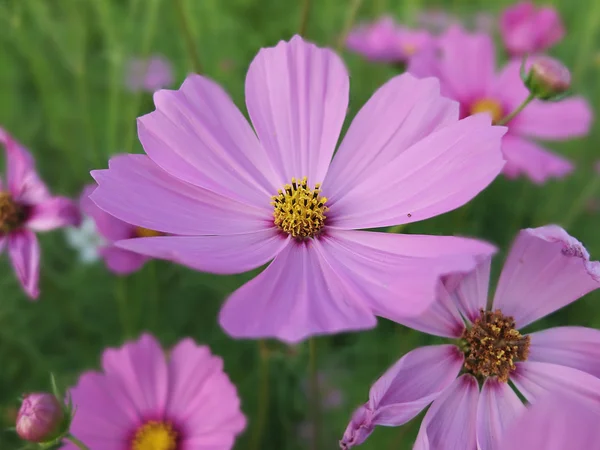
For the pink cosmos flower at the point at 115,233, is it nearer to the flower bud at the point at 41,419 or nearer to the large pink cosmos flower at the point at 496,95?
the flower bud at the point at 41,419

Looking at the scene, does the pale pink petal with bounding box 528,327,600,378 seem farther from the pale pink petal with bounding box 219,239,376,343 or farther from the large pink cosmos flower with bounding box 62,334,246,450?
the large pink cosmos flower with bounding box 62,334,246,450

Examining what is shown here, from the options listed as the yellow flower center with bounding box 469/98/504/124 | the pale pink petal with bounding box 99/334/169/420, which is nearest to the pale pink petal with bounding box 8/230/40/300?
the pale pink petal with bounding box 99/334/169/420

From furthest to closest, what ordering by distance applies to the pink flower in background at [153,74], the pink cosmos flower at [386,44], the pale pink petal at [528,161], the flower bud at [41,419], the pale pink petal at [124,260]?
the pink flower in background at [153,74] → the pink cosmos flower at [386,44] → the pale pink petal at [528,161] → the pale pink petal at [124,260] → the flower bud at [41,419]

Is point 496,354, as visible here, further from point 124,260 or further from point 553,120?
point 553,120

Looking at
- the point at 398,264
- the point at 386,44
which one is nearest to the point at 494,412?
the point at 398,264

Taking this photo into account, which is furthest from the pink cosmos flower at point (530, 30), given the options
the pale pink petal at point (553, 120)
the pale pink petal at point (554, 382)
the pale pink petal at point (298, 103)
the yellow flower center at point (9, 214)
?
the yellow flower center at point (9, 214)

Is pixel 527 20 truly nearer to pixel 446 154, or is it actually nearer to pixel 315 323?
pixel 446 154

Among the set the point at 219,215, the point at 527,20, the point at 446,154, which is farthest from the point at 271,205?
the point at 527,20
